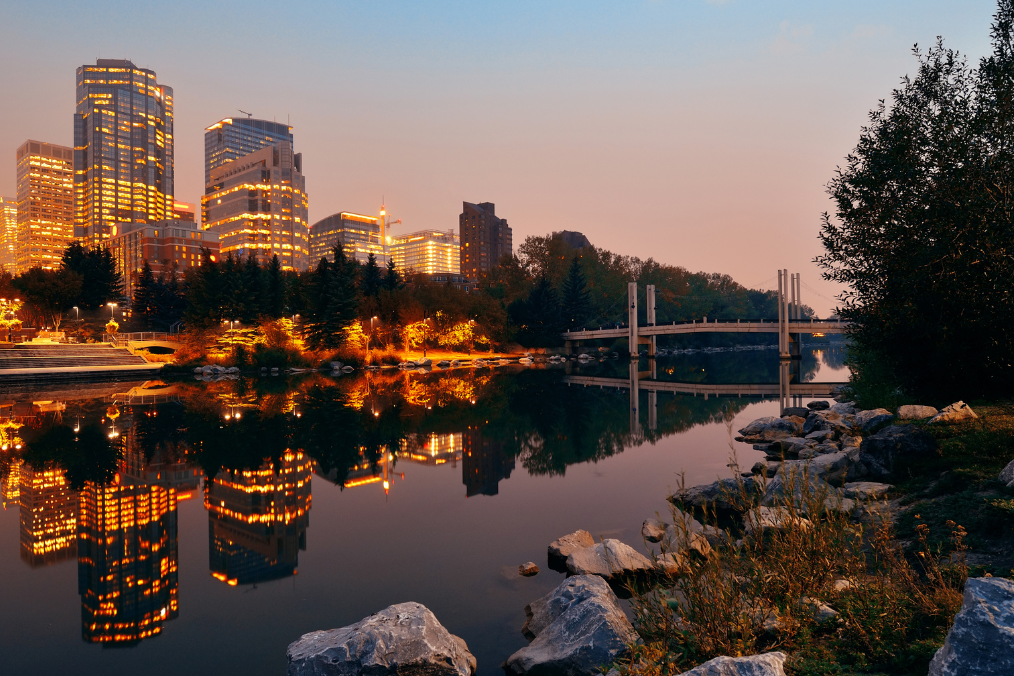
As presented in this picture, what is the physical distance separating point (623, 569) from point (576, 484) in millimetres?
5084

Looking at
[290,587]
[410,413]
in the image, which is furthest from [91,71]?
[290,587]

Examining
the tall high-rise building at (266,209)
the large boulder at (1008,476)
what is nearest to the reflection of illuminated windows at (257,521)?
the large boulder at (1008,476)

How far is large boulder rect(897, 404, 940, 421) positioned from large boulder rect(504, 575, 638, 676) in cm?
943

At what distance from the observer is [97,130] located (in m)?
182

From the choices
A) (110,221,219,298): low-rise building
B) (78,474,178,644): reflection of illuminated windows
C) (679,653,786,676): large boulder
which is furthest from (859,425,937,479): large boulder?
(110,221,219,298): low-rise building

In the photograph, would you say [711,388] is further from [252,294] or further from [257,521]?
[252,294]

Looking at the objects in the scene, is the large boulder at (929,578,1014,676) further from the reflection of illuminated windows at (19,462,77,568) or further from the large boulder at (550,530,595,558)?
the reflection of illuminated windows at (19,462,77,568)

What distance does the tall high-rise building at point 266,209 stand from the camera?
531ft

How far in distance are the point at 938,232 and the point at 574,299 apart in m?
57.9

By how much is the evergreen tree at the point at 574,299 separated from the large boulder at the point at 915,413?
56.4 m

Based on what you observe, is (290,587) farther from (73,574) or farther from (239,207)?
(239,207)

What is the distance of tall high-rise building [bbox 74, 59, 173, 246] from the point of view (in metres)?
182

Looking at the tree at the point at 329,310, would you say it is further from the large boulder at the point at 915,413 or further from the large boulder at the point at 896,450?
the large boulder at the point at 896,450

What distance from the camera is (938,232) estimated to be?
11523 millimetres
